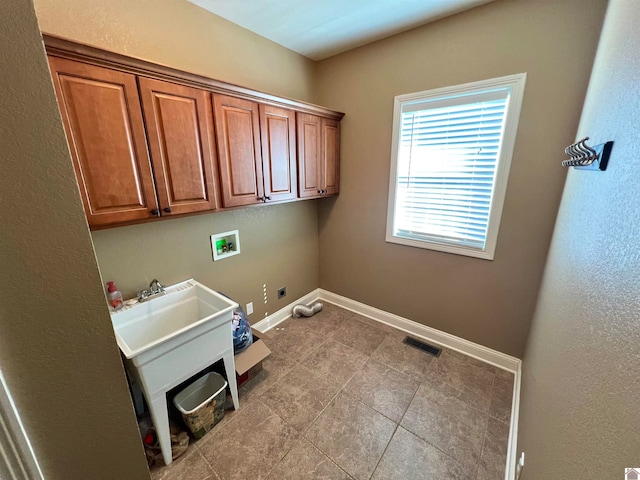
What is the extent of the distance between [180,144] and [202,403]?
1583 mm

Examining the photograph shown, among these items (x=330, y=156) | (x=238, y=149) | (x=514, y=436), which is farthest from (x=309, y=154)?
(x=514, y=436)

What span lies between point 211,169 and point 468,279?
87.3 inches

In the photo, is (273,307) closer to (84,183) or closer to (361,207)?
(361,207)

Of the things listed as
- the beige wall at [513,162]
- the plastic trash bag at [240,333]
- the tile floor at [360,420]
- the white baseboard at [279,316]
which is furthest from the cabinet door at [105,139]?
the beige wall at [513,162]

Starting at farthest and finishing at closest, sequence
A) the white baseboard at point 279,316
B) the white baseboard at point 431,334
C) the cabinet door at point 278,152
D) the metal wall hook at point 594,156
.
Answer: the white baseboard at point 279,316
the white baseboard at point 431,334
the cabinet door at point 278,152
the metal wall hook at point 594,156

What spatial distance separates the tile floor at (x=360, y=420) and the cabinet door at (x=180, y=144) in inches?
57.4

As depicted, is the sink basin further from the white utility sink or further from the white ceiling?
the white ceiling

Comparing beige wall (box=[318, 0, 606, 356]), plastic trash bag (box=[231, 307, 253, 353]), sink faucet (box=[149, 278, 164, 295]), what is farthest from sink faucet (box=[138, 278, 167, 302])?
beige wall (box=[318, 0, 606, 356])

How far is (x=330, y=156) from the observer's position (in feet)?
8.41

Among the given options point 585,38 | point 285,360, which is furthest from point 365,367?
point 585,38

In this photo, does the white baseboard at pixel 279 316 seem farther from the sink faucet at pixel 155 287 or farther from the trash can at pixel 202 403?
the sink faucet at pixel 155 287

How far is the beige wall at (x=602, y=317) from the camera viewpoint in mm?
480

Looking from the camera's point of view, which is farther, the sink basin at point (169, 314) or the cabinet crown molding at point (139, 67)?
the sink basin at point (169, 314)

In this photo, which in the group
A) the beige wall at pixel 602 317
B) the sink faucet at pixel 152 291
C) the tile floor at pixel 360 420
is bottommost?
the tile floor at pixel 360 420
